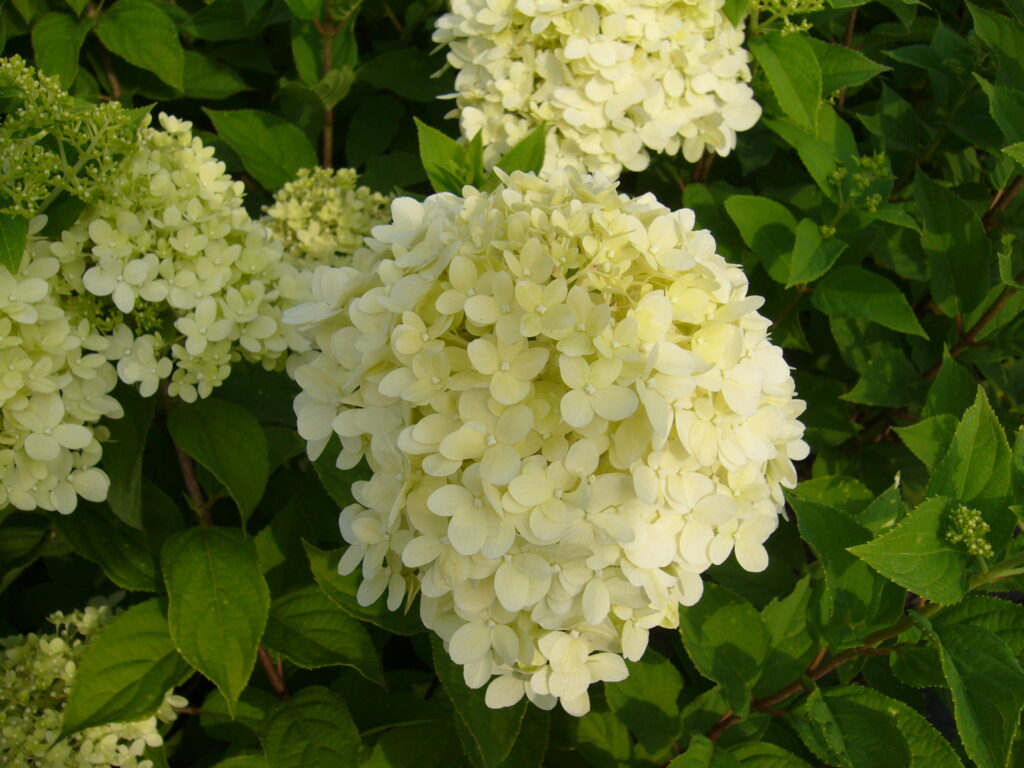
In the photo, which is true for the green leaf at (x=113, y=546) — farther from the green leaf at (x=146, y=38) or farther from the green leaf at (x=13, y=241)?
the green leaf at (x=146, y=38)

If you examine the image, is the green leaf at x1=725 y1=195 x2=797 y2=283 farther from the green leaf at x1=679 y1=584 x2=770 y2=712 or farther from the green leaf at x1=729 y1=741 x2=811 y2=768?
the green leaf at x1=729 y1=741 x2=811 y2=768

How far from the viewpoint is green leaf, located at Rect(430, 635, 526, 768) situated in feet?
5.00

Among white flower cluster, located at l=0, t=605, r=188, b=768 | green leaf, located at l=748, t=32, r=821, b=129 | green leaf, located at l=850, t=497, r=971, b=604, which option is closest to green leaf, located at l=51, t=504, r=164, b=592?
white flower cluster, located at l=0, t=605, r=188, b=768

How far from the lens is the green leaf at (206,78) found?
8.68 ft

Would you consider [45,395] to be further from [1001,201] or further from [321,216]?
[1001,201]

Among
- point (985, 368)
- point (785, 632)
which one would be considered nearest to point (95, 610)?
point (785, 632)

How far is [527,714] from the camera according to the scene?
1806 millimetres

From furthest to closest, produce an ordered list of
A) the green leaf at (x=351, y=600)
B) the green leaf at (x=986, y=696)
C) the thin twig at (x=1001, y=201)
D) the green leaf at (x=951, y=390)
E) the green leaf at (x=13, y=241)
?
the thin twig at (x=1001, y=201) < the green leaf at (x=951, y=390) < the green leaf at (x=351, y=600) < the green leaf at (x=13, y=241) < the green leaf at (x=986, y=696)

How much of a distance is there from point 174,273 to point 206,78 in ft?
4.38

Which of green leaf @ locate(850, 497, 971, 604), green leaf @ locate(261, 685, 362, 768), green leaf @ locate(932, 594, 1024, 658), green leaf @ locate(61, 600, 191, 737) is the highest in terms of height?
green leaf @ locate(850, 497, 971, 604)

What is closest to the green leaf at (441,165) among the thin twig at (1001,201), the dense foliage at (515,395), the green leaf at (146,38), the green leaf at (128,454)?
the dense foliage at (515,395)

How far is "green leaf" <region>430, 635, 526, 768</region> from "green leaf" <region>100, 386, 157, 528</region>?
660mm

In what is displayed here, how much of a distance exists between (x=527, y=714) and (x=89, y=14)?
2.28 m

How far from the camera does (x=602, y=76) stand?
197 cm
